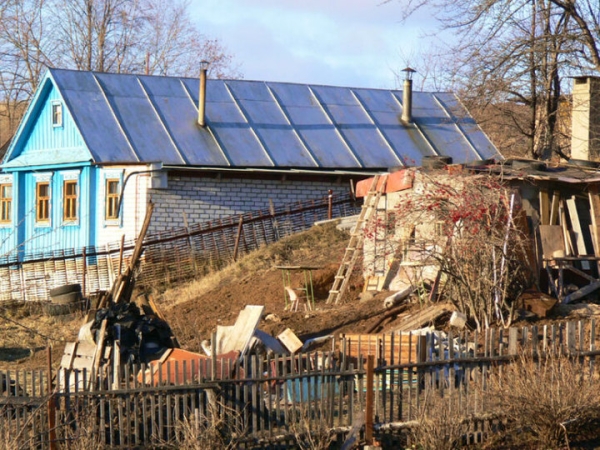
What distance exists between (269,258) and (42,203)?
342 inches

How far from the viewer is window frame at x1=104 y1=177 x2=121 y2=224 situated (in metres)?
26.1

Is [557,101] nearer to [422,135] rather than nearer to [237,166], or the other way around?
[422,135]

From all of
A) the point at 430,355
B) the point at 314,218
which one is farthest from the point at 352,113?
the point at 430,355

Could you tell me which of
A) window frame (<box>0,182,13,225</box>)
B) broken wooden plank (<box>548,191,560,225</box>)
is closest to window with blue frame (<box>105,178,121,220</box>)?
window frame (<box>0,182,13,225</box>)

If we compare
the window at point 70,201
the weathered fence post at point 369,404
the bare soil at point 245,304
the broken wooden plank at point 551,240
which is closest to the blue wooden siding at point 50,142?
the window at point 70,201

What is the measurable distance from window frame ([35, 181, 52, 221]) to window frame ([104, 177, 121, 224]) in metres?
2.86

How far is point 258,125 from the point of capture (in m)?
28.3

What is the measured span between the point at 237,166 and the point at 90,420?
1769 centimetres

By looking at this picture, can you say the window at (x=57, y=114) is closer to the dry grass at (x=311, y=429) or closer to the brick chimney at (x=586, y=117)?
the brick chimney at (x=586, y=117)

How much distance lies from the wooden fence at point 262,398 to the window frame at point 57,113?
19.1 m

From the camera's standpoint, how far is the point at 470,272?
542 inches

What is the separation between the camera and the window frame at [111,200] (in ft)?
85.8

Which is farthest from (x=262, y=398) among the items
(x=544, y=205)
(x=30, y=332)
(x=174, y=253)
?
(x=174, y=253)

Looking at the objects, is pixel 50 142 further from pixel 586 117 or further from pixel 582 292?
pixel 582 292
